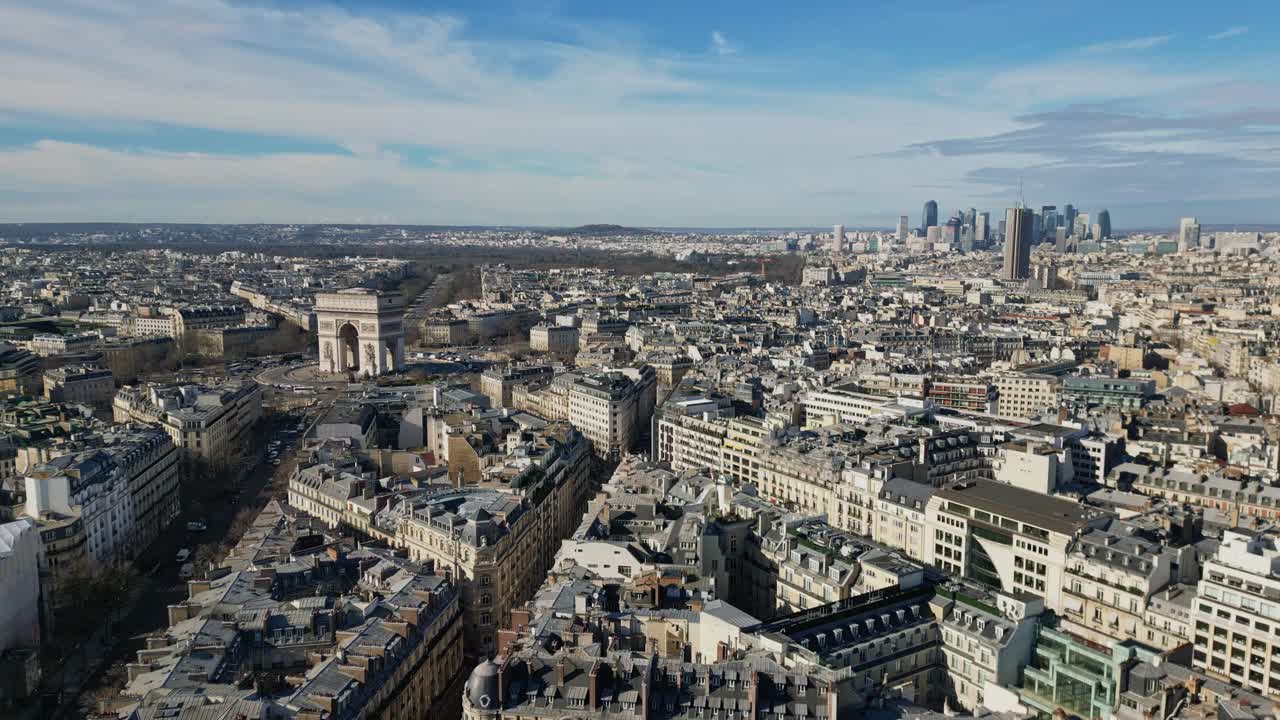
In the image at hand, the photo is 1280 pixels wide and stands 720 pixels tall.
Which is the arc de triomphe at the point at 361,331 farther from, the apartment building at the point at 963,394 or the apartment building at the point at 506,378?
the apartment building at the point at 963,394

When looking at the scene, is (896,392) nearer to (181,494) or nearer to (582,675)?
(181,494)

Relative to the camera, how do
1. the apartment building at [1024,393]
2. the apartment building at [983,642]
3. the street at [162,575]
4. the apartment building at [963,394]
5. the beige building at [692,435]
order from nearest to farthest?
the apartment building at [983,642]
the street at [162,575]
the beige building at [692,435]
the apartment building at [963,394]
the apartment building at [1024,393]

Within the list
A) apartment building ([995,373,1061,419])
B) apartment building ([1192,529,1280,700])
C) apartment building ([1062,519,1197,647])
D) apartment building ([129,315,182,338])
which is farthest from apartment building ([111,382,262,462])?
apartment building ([995,373,1061,419])

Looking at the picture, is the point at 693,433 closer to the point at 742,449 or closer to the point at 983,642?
the point at 742,449

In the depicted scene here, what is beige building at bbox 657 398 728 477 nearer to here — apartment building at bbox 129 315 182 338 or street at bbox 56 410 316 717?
street at bbox 56 410 316 717

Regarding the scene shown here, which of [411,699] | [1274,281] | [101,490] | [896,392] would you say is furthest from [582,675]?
[1274,281]

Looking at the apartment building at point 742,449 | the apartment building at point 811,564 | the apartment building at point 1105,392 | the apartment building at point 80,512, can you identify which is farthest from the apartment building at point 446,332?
the apartment building at point 811,564

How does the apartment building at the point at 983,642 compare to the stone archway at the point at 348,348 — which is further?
the stone archway at the point at 348,348
